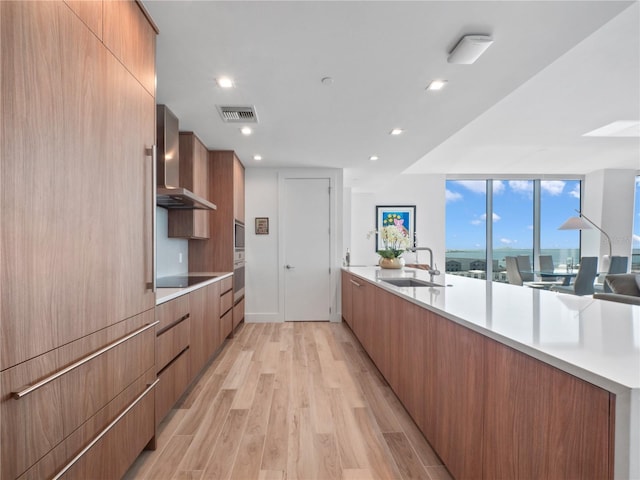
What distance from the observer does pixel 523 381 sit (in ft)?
3.28

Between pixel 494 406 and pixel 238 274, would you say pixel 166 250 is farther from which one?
pixel 494 406

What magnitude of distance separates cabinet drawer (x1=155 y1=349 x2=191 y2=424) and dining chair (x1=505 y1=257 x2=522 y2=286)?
5.63 m

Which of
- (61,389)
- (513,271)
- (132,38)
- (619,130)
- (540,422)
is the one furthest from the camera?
(513,271)

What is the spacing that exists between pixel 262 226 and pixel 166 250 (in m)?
1.81

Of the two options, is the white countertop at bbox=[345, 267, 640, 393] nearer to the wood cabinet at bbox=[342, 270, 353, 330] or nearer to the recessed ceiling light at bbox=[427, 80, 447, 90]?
the recessed ceiling light at bbox=[427, 80, 447, 90]

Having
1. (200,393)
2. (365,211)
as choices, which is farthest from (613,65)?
(365,211)

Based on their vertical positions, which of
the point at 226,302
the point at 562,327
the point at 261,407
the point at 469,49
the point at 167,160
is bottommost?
the point at 261,407

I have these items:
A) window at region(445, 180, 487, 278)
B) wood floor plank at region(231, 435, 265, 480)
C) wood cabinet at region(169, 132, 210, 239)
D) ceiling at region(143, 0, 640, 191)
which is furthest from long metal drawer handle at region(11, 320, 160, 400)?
window at region(445, 180, 487, 278)

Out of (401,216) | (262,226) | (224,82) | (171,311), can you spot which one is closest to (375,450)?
(171,311)

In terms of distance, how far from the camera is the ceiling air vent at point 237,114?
9.35 feet

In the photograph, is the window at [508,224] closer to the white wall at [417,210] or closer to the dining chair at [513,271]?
the white wall at [417,210]

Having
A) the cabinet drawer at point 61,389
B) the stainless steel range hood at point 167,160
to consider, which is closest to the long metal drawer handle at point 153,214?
the cabinet drawer at point 61,389

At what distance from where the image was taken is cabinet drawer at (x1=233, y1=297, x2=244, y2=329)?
14.0 feet

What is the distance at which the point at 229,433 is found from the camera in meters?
2.04
